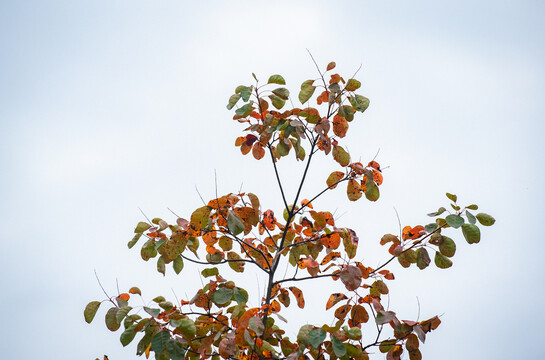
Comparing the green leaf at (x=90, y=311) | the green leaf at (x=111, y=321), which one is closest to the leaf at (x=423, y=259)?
the green leaf at (x=111, y=321)

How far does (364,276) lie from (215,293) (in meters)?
0.71

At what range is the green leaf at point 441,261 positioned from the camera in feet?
7.46

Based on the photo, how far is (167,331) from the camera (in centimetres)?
204

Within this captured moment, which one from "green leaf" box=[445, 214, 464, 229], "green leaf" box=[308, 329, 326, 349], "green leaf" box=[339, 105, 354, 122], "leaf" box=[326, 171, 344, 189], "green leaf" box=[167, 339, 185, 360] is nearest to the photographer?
"green leaf" box=[308, 329, 326, 349]

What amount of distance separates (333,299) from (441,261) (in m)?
0.53

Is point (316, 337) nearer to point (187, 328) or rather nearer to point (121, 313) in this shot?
point (187, 328)

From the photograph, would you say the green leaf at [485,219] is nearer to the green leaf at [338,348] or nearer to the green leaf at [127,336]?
the green leaf at [338,348]

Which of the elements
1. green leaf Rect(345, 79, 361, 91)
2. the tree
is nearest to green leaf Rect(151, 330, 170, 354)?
the tree

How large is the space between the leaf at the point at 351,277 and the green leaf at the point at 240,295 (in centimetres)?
49

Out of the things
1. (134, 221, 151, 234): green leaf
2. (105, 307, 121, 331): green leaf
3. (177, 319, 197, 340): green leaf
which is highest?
(134, 221, 151, 234): green leaf

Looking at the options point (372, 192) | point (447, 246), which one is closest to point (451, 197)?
point (447, 246)

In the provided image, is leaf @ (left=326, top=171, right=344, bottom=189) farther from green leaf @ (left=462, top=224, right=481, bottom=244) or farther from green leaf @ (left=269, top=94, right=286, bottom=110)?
green leaf @ (left=462, top=224, right=481, bottom=244)

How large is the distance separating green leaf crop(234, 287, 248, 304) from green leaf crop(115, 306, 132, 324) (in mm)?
489

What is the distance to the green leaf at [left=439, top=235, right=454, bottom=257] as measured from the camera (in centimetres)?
224
